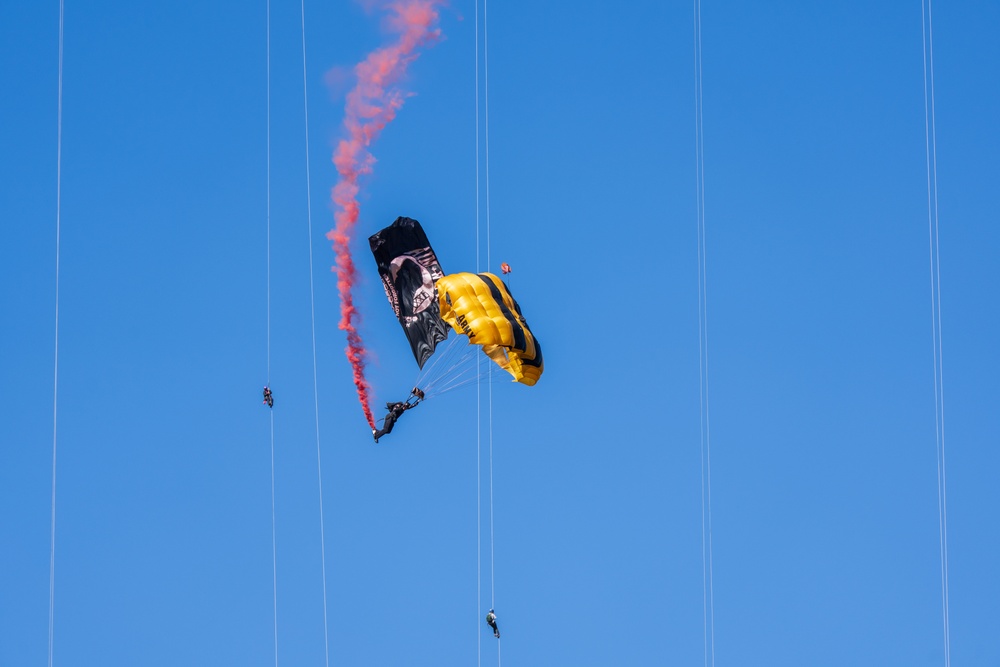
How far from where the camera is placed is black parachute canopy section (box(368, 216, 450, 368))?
28.2m

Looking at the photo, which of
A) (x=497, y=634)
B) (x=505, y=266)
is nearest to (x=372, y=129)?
(x=505, y=266)

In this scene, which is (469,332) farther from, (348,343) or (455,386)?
(348,343)

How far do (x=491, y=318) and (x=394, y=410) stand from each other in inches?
148

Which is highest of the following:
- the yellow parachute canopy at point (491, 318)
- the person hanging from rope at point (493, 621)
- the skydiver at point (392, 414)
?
the yellow parachute canopy at point (491, 318)

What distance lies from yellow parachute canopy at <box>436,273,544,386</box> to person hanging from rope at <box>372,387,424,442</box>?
203 centimetres

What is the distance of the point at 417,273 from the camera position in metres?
28.3

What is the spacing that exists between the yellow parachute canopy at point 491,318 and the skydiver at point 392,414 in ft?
7.54

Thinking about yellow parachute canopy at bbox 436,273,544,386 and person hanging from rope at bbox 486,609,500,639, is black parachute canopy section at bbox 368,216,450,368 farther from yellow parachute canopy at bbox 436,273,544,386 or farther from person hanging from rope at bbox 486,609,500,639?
person hanging from rope at bbox 486,609,500,639

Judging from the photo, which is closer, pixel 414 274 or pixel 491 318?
pixel 491 318

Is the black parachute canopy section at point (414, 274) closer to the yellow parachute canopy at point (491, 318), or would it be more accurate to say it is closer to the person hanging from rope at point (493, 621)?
the yellow parachute canopy at point (491, 318)

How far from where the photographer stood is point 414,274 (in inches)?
1117

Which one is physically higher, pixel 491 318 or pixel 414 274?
pixel 414 274

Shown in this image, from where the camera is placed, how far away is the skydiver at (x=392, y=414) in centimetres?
A: 2898

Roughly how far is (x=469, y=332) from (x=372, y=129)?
5.61m
